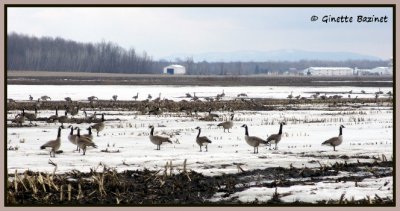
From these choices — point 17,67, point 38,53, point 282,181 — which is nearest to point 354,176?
point 282,181

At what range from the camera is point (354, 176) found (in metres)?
14.2

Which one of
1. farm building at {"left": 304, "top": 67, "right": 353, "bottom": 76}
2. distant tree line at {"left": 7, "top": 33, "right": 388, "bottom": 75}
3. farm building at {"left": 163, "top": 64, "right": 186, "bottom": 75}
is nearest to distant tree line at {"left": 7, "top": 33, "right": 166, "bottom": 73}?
distant tree line at {"left": 7, "top": 33, "right": 388, "bottom": 75}

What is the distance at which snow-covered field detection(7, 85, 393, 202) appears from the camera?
13.3m

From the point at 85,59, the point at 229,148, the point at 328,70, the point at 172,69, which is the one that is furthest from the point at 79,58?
the point at 328,70

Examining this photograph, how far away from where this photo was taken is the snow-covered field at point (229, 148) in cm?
1334

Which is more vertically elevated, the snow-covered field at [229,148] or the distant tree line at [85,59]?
the distant tree line at [85,59]

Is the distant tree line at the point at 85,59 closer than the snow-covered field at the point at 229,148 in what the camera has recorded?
No

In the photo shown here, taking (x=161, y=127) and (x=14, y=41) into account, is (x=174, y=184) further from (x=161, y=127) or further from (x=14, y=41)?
(x=161, y=127)

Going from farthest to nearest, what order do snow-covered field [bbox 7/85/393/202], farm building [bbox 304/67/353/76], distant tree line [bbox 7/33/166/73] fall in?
farm building [bbox 304/67/353/76] < distant tree line [bbox 7/33/166/73] < snow-covered field [bbox 7/85/393/202]

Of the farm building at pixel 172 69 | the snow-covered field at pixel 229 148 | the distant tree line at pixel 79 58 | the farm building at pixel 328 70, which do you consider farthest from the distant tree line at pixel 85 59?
the farm building at pixel 328 70

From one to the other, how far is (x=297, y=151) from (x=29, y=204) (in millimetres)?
8555

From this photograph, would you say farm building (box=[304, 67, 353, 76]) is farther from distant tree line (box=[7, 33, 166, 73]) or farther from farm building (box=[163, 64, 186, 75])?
distant tree line (box=[7, 33, 166, 73])

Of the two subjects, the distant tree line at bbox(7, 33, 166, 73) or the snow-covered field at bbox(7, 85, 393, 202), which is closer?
the snow-covered field at bbox(7, 85, 393, 202)

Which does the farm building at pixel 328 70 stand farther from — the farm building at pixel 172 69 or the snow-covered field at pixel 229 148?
the snow-covered field at pixel 229 148
